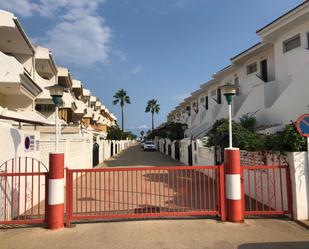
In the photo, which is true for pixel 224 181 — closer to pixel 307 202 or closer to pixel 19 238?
pixel 307 202

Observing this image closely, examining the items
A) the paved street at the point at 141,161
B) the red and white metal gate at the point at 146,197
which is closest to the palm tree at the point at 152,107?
the paved street at the point at 141,161

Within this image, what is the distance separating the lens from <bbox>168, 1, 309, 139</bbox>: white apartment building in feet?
43.4

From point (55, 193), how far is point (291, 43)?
49.5ft

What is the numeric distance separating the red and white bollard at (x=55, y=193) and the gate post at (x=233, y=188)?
3.84 metres

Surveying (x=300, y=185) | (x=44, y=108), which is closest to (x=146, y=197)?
(x=300, y=185)

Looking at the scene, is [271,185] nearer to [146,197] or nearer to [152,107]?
[146,197]

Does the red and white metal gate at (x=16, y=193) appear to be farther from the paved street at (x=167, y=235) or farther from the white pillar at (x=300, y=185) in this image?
the white pillar at (x=300, y=185)

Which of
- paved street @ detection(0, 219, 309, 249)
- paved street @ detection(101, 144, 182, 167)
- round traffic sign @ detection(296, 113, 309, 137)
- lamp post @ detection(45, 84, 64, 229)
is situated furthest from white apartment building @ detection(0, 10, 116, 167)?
round traffic sign @ detection(296, 113, 309, 137)

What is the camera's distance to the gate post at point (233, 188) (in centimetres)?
621

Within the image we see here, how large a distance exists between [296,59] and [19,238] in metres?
15.1

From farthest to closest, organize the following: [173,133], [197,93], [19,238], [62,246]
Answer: [197,93] < [173,133] < [19,238] < [62,246]

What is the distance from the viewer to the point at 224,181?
6.42 m

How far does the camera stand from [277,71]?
54.2ft


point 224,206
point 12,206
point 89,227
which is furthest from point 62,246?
point 224,206
